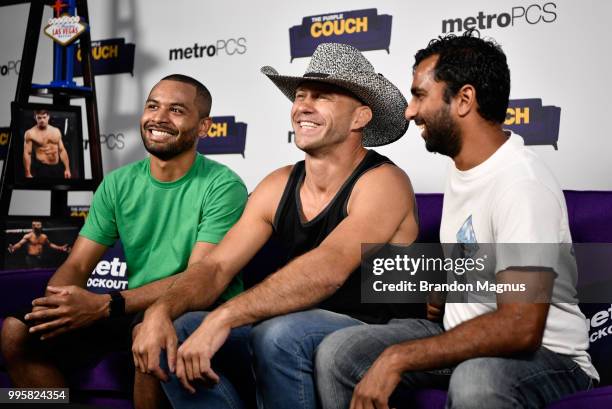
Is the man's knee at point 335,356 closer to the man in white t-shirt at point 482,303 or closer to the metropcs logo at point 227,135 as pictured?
the man in white t-shirt at point 482,303

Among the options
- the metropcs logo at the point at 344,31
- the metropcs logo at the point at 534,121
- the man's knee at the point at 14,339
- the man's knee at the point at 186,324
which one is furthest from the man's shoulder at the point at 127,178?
the metropcs logo at the point at 534,121

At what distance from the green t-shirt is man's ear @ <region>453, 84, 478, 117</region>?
0.81 meters

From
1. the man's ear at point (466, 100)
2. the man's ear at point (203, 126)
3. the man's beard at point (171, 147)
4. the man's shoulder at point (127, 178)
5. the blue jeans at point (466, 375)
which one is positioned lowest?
the blue jeans at point (466, 375)

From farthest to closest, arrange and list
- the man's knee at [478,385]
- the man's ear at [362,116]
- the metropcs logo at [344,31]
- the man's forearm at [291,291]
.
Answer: the metropcs logo at [344,31], the man's ear at [362,116], the man's forearm at [291,291], the man's knee at [478,385]

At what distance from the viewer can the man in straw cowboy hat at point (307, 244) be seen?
1.72 metres

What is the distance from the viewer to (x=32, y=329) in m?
2.03

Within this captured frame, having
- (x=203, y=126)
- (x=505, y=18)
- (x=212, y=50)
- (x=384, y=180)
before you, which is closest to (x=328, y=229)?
(x=384, y=180)

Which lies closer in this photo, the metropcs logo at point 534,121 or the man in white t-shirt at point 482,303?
the man in white t-shirt at point 482,303

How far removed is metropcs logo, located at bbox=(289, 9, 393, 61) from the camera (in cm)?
318

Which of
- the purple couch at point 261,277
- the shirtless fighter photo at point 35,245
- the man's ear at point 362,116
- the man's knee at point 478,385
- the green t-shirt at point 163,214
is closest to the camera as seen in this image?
the man's knee at point 478,385

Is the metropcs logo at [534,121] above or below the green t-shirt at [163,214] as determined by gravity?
above

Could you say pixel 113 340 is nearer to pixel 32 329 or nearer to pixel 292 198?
pixel 32 329

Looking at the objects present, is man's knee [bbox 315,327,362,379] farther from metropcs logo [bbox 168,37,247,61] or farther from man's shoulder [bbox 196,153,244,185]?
metropcs logo [bbox 168,37,247,61]

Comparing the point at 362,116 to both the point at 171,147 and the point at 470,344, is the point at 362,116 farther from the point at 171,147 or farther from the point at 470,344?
the point at 470,344
